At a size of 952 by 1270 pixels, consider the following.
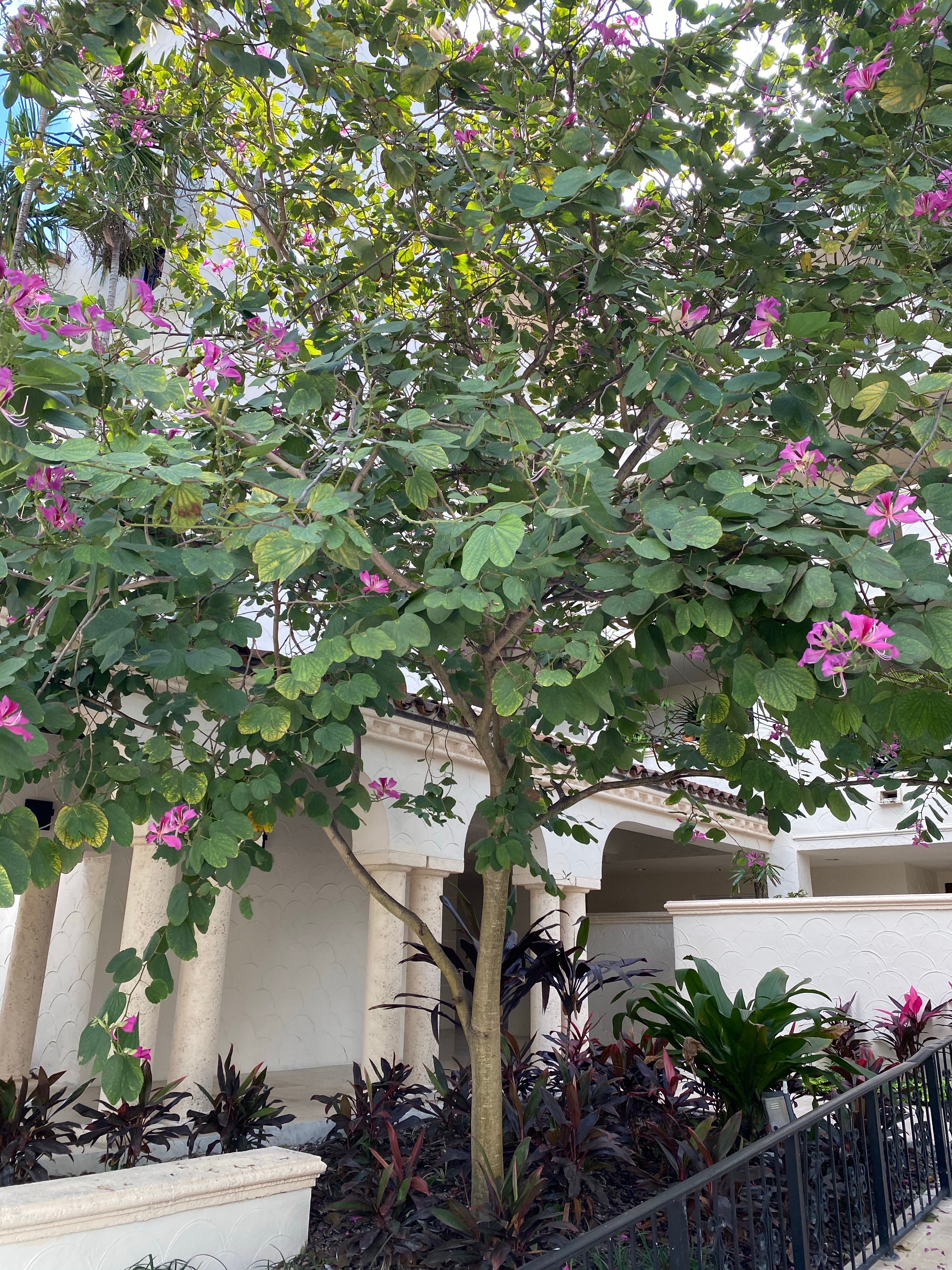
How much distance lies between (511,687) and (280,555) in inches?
27.2

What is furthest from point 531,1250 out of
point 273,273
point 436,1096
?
point 273,273

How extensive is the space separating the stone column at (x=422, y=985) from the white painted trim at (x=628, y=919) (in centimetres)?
549

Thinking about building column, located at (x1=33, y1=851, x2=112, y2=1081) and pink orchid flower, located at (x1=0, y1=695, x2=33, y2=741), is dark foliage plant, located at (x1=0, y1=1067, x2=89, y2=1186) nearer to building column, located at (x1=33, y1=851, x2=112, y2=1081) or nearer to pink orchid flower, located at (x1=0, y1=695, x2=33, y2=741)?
building column, located at (x1=33, y1=851, x2=112, y2=1081)

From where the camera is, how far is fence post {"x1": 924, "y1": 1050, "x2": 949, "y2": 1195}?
447 centimetres

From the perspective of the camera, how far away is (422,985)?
6.93m

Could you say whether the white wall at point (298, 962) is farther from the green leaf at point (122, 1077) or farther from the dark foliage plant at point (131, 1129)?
the green leaf at point (122, 1077)

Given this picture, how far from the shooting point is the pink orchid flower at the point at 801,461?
2.02m

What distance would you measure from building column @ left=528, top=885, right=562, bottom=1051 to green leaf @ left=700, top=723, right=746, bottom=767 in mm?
5192

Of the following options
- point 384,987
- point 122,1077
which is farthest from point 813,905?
point 122,1077

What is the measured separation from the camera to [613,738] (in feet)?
10.7

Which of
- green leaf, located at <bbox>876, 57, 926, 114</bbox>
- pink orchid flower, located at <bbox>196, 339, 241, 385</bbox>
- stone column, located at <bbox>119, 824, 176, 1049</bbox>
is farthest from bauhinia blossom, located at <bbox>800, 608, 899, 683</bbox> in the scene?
stone column, located at <bbox>119, 824, 176, 1049</bbox>

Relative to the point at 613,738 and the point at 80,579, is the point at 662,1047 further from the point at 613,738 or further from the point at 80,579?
the point at 80,579

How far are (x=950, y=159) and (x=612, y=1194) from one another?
469cm

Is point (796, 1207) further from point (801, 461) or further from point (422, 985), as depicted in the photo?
point (422, 985)
